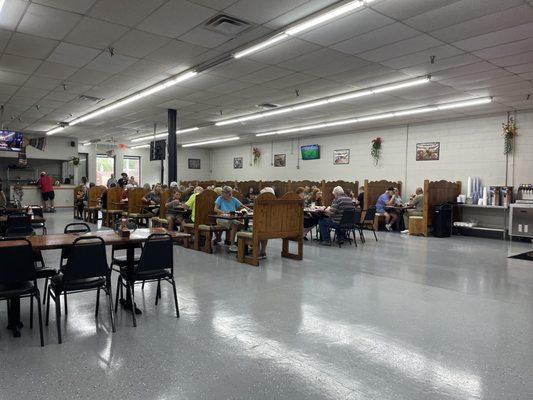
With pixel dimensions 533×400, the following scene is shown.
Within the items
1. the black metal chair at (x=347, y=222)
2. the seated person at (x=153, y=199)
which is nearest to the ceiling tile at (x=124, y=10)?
the seated person at (x=153, y=199)

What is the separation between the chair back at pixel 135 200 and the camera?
10039mm

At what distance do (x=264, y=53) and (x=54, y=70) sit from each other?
435 cm

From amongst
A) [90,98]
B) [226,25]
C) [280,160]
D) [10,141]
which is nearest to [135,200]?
[90,98]

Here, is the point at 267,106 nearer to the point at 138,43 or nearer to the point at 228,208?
the point at 228,208

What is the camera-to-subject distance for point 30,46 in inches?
247

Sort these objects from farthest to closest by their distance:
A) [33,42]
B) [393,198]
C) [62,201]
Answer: [62,201] → [393,198] → [33,42]

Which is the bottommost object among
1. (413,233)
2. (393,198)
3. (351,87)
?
(413,233)

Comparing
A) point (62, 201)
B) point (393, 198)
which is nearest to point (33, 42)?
point (393, 198)

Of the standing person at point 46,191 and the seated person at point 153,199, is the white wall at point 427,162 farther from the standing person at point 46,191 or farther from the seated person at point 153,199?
the standing person at point 46,191

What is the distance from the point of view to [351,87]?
8539mm

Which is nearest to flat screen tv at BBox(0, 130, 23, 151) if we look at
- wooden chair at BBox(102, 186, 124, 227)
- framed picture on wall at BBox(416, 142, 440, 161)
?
wooden chair at BBox(102, 186, 124, 227)

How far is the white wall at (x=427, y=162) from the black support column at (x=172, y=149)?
6374 mm

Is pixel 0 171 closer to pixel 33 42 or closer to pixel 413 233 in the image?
pixel 33 42

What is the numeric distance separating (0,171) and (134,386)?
18.4 m
